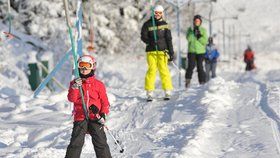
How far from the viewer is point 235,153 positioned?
6.17 metres

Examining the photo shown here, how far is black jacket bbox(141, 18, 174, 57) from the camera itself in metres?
9.90

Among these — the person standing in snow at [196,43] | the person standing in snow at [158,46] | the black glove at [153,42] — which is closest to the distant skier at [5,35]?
the person standing in snow at [158,46]

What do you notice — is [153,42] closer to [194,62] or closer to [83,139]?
[194,62]

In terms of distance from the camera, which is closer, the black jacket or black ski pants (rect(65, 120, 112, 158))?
black ski pants (rect(65, 120, 112, 158))

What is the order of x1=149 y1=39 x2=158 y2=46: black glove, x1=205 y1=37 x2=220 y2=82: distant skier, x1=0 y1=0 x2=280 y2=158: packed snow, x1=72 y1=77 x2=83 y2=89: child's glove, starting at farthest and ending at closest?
x1=205 y1=37 x2=220 y2=82: distant skier → x1=149 y1=39 x2=158 y2=46: black glove → x1=0 y1=0 x2=280 y2=158: packed snow → x1=72 y1=77 x2=83 y2=89: child's glove

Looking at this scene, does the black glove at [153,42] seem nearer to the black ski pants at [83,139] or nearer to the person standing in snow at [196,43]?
the person standing in snow at [196,43]

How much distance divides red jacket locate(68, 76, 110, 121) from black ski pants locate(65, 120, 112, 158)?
0.28 ft

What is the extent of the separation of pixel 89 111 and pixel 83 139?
1.00 feet

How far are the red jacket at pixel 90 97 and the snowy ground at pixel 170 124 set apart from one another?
934mm

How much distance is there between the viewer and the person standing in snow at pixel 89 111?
5758 mm

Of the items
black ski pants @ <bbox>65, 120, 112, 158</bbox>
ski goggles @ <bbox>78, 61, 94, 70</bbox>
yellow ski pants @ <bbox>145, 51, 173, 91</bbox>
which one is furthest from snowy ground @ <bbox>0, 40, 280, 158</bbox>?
ski goggles @ <bbox>78, 61, 94, 70</bbox>

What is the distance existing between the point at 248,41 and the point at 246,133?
1837 inches

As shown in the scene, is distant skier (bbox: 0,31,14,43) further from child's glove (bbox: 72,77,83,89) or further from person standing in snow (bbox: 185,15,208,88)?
child's glove (bbox: 72,77,83,89)

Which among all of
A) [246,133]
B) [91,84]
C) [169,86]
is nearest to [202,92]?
[169,86]
